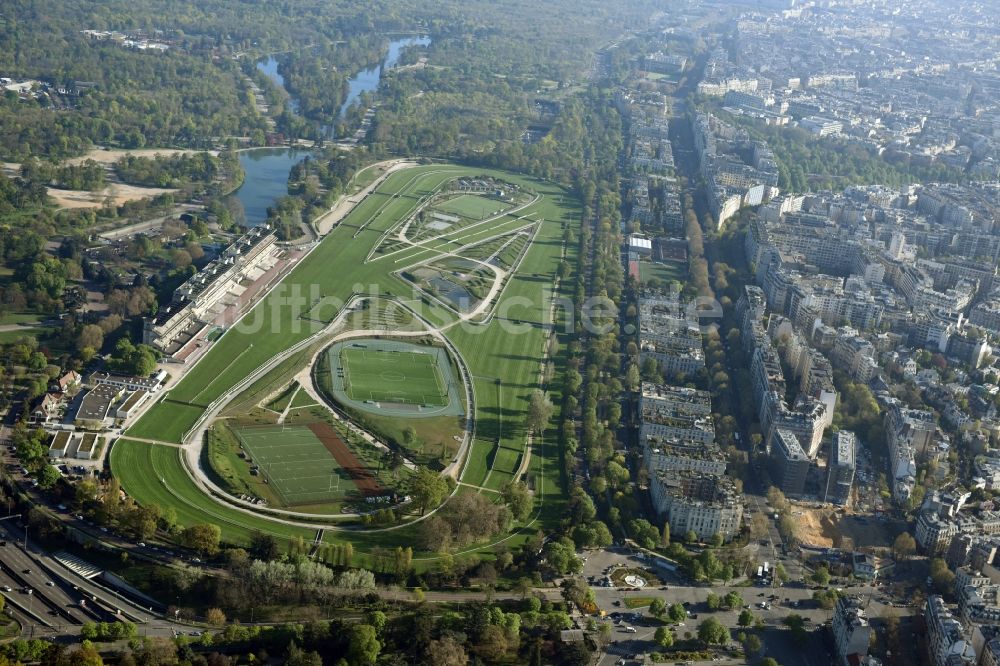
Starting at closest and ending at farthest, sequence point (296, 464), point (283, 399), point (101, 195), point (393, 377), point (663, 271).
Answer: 1. point (296, 464)
2. point (283, 399)
3. point (393, 377)
4. point (663, 271)
5. point (101, 195)

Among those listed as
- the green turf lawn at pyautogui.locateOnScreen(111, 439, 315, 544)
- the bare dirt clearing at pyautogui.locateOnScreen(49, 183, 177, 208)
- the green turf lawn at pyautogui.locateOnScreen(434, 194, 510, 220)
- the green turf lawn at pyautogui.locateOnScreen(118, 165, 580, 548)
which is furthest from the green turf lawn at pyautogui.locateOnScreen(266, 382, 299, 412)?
the green turf lawn at pyautogui.locateOnScreen(434, 194, 510, 220)

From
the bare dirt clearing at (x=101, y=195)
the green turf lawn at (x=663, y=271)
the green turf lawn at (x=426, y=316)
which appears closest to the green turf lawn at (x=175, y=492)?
the green turf lawn at (x=426, y=316)

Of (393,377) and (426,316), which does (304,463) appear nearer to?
(393,377)

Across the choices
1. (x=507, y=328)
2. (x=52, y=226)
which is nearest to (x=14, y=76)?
(x=52, y=226)

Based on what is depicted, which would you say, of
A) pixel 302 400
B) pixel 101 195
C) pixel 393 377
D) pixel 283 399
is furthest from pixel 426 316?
pixel 101 195

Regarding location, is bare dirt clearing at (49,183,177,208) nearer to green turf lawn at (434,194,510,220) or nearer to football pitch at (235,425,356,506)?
green turf lawn at (434,194,510,220)
